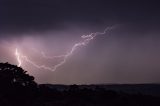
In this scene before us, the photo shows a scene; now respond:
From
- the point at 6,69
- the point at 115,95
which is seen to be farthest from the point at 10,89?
the point at 115,95

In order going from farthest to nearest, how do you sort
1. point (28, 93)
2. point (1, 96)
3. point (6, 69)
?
point (6, 69) < point (28, 93) < point (1, 96)

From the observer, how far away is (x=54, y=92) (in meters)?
51.2

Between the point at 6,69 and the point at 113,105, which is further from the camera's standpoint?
the point at 6,69

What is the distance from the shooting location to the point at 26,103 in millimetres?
43812

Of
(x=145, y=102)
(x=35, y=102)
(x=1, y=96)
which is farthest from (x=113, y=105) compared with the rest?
(x=1, y=96)

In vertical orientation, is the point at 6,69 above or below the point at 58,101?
above

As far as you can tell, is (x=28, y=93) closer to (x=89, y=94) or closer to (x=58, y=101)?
(x=58, y=101)

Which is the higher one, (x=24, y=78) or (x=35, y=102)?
(x=24, y=78)

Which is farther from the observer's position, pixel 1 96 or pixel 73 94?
pixel 73 94

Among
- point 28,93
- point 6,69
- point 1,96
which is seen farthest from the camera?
point 6,69

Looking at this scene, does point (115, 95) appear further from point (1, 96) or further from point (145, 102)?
point (1, 96)

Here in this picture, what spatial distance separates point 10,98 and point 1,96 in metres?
1.15

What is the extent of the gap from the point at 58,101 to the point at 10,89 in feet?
17.0

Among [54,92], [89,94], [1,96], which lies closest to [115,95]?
[89,94]
